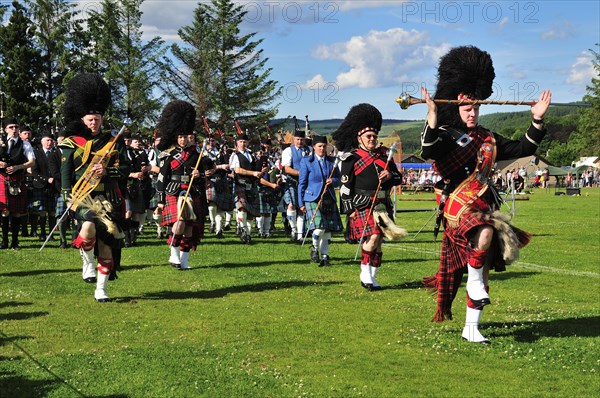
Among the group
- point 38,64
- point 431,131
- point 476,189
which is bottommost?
point 476,189

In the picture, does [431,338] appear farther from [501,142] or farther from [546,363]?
[501,142]

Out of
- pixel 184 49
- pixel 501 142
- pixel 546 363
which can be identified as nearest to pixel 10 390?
pixel 546 363

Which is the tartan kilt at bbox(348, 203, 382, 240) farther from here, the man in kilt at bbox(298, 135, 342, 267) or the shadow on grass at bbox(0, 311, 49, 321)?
the shadow on grass at bbox(0, 311, 49, 321)

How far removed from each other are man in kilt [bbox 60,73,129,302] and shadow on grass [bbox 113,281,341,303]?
633mm

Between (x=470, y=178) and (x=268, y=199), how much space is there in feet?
40.1

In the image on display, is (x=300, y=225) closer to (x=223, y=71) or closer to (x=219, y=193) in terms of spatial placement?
(x=219, y=193)

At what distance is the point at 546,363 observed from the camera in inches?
279

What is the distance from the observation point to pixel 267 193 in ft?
65.6

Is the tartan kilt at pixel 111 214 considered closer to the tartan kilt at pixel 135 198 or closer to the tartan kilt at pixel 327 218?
the tartan kilt at pixel 327 218

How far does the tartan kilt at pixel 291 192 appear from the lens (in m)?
18.8

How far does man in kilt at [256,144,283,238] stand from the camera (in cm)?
1966

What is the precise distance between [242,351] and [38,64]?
51.7 m

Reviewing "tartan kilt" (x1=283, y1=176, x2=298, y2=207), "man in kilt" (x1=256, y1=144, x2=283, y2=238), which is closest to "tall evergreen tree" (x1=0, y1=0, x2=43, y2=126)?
"man in kilt" (x1=256, y1=144, x2=283, y2=238)

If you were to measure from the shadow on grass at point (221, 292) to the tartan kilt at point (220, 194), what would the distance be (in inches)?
297
